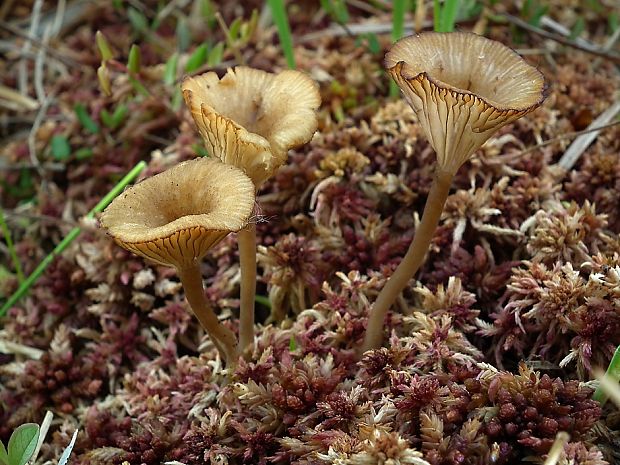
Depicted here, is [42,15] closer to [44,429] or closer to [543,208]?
[44,429]

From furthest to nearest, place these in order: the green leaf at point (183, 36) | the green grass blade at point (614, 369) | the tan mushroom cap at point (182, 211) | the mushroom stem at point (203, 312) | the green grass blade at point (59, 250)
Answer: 1. the green leaf at point (183, 36)
2. the green grass blade at point (59, 250)
3. the mushroom stem at point (203, 312)
4. the green grass blade at point (614, 369)
5. the tan mushroom cap at point (182, 211)

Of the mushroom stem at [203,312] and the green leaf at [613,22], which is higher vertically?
the green leaf at [613,22]

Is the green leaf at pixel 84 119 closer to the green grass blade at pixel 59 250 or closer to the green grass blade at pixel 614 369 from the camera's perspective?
the green grass blade at pixel 59 250

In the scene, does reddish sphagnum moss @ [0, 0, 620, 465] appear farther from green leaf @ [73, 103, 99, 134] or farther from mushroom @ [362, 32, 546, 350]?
mushroom @ [362, 32, 546, 350]

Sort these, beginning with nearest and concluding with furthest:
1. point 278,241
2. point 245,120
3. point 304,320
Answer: point 245,120 < point 304,320 < point 278,241

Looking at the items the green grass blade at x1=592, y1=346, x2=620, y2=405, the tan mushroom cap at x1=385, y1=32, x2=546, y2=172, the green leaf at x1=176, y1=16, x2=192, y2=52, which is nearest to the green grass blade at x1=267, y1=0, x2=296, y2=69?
the green leaf at x1=176, y1=16, x2=192, y2=52

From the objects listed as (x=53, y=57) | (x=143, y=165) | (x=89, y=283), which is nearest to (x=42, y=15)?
(x=53, y=57)

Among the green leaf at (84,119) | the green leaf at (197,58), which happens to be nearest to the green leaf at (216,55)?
the green leaf at (197,58)

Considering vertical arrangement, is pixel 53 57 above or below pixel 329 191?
above
